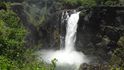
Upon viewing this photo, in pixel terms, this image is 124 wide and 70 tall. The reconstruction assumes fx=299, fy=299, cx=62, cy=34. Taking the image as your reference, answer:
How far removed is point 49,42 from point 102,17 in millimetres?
8307

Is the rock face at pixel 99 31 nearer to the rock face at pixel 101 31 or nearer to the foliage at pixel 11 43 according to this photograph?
the rock face at pixel 101 31

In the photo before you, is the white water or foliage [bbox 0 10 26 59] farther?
the white water

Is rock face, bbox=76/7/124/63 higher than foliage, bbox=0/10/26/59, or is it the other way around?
foliage, bbox=0/10/26/59

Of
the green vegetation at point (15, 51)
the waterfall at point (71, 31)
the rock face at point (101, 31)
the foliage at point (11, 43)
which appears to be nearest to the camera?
the green vegetation at point (15, 51)

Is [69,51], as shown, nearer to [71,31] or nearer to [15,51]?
[71,31]

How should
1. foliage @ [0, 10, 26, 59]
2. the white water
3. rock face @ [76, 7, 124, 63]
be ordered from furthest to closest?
the white water < rock face @ [76, 7, 124, 63] < foliage @ [0, 10, 26, 59]

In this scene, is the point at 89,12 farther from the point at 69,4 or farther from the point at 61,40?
the point at 69,4

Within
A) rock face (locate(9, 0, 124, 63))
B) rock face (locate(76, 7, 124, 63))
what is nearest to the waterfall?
rock face (locate(9, 0, 124, 63))

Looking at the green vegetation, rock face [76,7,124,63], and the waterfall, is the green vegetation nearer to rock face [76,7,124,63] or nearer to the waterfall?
rock face [76,7,124,63]

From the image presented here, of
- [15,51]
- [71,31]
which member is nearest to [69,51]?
[71,31]

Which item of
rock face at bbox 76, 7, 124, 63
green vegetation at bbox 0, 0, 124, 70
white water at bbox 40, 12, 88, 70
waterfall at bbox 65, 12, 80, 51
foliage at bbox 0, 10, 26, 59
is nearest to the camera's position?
green vegetation at bbox 0, 0, 124, 70

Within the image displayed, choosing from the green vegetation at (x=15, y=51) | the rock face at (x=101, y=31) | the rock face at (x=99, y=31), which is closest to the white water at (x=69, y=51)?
the rock face at (x=99, y=31)

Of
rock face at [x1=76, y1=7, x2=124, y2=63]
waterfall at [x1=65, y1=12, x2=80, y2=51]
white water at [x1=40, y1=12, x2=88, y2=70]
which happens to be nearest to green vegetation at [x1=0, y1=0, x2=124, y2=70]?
rock face at [x1=76, y1=7, x2=124, y2=63]

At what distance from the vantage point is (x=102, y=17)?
29891 mm
